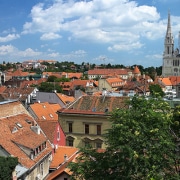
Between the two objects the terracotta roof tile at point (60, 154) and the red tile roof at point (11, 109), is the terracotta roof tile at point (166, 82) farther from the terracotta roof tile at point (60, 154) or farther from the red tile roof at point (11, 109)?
the terracotta roof tile at point (60, 154)

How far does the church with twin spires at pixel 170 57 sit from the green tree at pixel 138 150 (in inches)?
6090

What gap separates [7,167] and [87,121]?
17.4m

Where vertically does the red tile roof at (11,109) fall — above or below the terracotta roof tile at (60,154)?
above

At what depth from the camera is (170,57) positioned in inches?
6639

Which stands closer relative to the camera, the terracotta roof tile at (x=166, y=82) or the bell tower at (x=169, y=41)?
the terracotta roof tile at (x=166, y=82)

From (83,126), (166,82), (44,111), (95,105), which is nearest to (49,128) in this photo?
(83,126)

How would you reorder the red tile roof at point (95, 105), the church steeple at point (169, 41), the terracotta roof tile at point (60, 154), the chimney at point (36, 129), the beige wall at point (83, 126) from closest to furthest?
the terracotta roof tile at point (60, 154) < the chimney at point (36, 129) < the beige wall at point (83, 126) < the red tile roof at point (95, 105) < the church steeple at point (169, 41)

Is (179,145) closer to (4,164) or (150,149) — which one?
(150,149)

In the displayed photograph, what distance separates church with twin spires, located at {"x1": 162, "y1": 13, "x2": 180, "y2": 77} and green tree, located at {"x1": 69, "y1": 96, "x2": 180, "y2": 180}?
15470 centimetres

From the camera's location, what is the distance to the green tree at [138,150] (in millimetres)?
16516

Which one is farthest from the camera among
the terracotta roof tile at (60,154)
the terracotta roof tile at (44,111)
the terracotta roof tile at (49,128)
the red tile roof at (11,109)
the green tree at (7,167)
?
the terracotta roof tile at (44,111)

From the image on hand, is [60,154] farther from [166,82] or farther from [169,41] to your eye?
[169,41]

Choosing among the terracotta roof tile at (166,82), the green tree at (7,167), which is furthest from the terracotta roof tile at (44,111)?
→ the terracotta roof tile at (166,82)

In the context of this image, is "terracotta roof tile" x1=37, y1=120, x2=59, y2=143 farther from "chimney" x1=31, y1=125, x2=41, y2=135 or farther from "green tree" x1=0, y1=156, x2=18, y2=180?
"green tree" x1=0, y1=156, x2=18, y2=180
